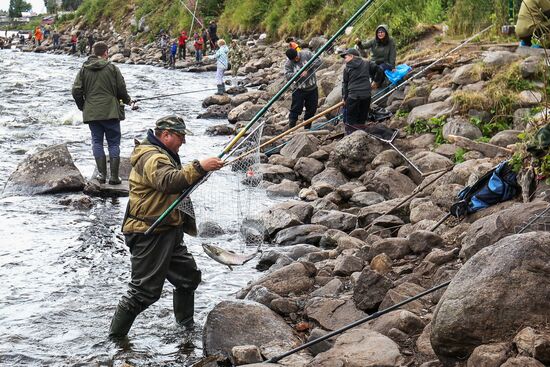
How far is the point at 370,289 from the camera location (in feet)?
21.0

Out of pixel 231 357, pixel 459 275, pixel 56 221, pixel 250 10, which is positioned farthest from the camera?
pixel 250 10

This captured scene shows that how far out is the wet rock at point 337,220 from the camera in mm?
9359

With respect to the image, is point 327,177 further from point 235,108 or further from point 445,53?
point 235,108

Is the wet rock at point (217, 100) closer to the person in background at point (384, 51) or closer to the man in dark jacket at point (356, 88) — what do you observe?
the person in background at point (384, 51)

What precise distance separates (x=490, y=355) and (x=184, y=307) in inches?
116

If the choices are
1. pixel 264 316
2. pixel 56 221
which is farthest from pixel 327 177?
pixel 264 316

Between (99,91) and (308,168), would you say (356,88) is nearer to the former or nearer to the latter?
(308,168)

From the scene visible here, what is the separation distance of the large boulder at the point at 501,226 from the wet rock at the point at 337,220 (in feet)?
9.43

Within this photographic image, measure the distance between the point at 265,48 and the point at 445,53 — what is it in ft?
62.1

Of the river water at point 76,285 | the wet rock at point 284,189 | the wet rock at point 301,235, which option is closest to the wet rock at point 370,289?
the river water at point 76,285

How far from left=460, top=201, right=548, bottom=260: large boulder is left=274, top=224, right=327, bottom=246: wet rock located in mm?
2708

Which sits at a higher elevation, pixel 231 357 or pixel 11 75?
pixel 231 357

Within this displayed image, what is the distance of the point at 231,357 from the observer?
19.1 feet

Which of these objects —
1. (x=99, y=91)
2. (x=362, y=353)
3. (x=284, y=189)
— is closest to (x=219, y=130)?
(x=284, y=189)
